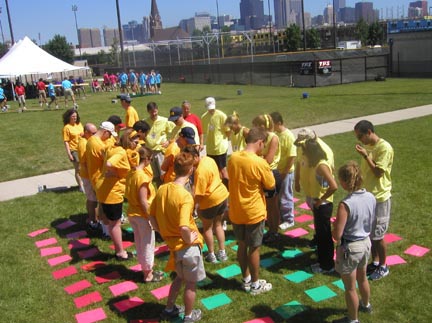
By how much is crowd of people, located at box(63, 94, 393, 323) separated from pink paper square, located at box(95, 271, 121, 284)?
1.29 ft

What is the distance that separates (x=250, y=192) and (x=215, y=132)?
3.32m

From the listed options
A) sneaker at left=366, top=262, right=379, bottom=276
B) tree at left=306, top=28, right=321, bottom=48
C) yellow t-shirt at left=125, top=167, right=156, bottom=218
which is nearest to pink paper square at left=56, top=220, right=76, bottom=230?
yellow t-shirt at left=125, top=167, right=156, bottom=218

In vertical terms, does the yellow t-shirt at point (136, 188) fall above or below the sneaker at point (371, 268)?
above

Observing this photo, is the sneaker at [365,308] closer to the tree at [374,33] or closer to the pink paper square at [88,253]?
the pink paper square at [88,253]

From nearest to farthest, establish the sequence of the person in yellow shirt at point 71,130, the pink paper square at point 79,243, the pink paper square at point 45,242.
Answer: the pink paper square at point 79,243
the pink paper square at point 45,242
the person in yellow shirt at point 71,130

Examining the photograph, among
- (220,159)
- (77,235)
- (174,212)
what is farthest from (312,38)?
(174,212)

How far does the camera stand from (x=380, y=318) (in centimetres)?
452

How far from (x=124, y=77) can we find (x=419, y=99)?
20504 millimetres

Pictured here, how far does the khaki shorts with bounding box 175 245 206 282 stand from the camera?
172 inches

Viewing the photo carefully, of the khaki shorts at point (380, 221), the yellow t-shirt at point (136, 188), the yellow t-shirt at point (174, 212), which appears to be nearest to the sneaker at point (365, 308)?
the khaki shorts at point (380, 221)

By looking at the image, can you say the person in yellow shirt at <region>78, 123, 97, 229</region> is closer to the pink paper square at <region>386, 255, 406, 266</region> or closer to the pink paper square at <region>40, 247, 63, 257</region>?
the pink paper square at <region>40, 247, 63, 257</region>

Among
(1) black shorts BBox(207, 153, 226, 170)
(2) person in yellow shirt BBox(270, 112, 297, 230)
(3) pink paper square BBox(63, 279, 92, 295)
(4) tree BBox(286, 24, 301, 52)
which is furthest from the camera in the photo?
(4) tree BBox(286, 24, 301, 52)

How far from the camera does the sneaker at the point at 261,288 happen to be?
5.14 metres

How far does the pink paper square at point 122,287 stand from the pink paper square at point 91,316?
1.29 ft
